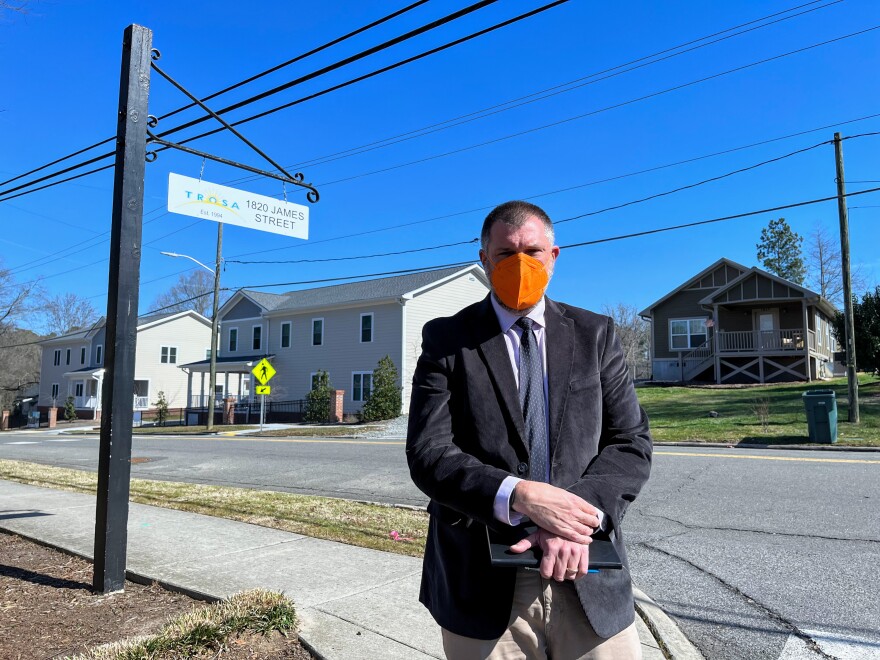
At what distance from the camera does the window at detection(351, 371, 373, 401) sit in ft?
99.9

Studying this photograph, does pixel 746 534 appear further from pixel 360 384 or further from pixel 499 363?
pixel 360 384

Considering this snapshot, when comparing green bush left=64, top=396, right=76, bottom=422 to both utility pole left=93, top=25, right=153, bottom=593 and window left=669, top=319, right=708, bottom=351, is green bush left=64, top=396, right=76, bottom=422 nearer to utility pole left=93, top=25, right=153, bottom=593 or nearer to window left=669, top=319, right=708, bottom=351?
window left=669, top=319, right=708, bottom=351

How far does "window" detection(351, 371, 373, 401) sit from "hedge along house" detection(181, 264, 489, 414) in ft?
0.16

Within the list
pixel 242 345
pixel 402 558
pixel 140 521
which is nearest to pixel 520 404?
pixel 402 558

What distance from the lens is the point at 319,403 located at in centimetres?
2912

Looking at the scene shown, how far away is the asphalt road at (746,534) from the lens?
411 centimetres

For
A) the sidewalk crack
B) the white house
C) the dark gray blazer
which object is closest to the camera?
the dark gray blazer

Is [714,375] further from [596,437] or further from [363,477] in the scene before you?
[596,437]

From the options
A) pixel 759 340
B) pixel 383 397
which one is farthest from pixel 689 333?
pixel 383 397

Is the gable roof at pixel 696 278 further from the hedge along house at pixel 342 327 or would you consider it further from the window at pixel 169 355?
the window at pixel 169 355

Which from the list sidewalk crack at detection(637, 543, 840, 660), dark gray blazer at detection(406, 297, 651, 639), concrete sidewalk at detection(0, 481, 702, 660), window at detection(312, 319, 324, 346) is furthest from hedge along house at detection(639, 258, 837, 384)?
dark gray blazer at detection(406, 297, 651, 639)

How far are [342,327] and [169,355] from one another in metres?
19.9

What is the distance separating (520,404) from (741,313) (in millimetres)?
32917

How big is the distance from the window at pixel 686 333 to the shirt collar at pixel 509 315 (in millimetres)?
33534
